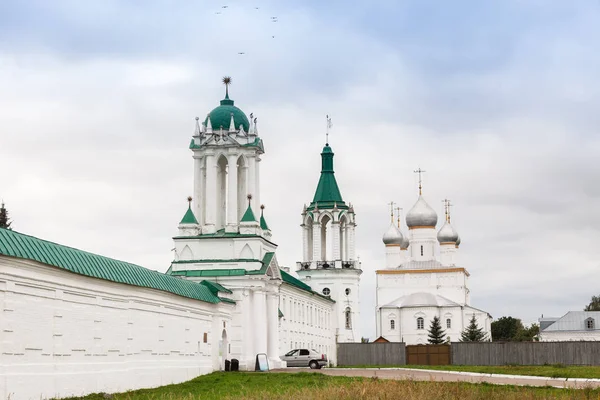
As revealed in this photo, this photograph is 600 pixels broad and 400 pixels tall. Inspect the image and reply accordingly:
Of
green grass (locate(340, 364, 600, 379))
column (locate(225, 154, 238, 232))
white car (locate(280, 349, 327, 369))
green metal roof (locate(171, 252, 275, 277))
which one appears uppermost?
column (locate(225, 154, 238, 232))

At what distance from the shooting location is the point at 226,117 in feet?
181

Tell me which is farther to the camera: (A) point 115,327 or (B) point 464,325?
(B) point 464,325

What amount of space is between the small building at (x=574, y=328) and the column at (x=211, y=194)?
58.0m

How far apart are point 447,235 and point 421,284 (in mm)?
6666

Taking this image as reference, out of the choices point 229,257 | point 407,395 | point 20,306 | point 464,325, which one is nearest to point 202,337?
A: point 229,257

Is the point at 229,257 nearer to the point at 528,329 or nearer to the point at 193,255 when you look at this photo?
the point at 193,255

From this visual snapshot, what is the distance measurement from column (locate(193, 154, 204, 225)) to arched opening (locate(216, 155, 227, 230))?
2.99 ft

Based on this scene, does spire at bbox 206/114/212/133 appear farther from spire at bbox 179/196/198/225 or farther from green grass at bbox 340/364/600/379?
green grass at bbox 340/364/600/379

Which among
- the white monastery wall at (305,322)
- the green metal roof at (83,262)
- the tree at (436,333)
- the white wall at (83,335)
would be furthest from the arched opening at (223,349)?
the tree at (436,333)

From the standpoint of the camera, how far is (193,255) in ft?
173

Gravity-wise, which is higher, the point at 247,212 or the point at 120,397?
the point at 247,212

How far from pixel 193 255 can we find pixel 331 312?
31.8 metres

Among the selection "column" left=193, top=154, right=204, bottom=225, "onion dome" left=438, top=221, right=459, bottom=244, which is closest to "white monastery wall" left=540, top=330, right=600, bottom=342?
"onion dome" left=438, top=221, right=459, bottom=244

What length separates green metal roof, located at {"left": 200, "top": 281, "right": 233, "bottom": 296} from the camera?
47378 mm
